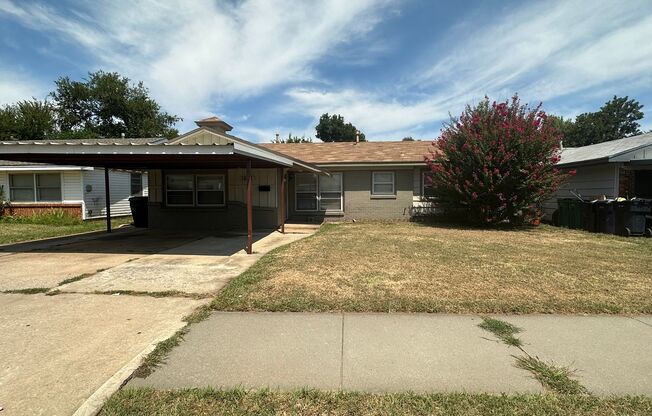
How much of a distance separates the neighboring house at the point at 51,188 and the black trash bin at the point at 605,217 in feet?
67.5

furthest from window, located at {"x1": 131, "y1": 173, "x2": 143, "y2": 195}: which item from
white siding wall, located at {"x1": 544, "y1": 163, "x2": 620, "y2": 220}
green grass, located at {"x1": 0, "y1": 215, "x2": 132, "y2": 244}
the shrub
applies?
white siding wall, located at {"x1": 544, "y1": 163, "x2": 620, "y2": 220}

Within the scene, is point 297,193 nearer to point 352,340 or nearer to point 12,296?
point 12,296

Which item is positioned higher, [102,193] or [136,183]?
[136,183]

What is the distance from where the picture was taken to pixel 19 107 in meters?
35.9

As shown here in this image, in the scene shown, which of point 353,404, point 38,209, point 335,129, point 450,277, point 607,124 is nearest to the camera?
point 353,404

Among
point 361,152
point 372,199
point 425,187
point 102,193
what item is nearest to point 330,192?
point 372,199

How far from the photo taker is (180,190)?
14.9 metres

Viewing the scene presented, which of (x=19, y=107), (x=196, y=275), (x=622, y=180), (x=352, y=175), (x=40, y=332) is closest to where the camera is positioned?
(x=40, y=332)

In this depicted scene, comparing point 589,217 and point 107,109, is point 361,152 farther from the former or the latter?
point 107,109

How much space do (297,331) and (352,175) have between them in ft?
43.1

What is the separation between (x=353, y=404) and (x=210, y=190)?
13.1 meters

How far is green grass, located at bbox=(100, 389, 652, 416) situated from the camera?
270 cm

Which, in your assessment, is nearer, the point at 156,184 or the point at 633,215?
the point at 633,215

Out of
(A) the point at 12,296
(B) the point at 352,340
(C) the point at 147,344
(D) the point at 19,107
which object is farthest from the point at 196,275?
(D) the point at 19,107
